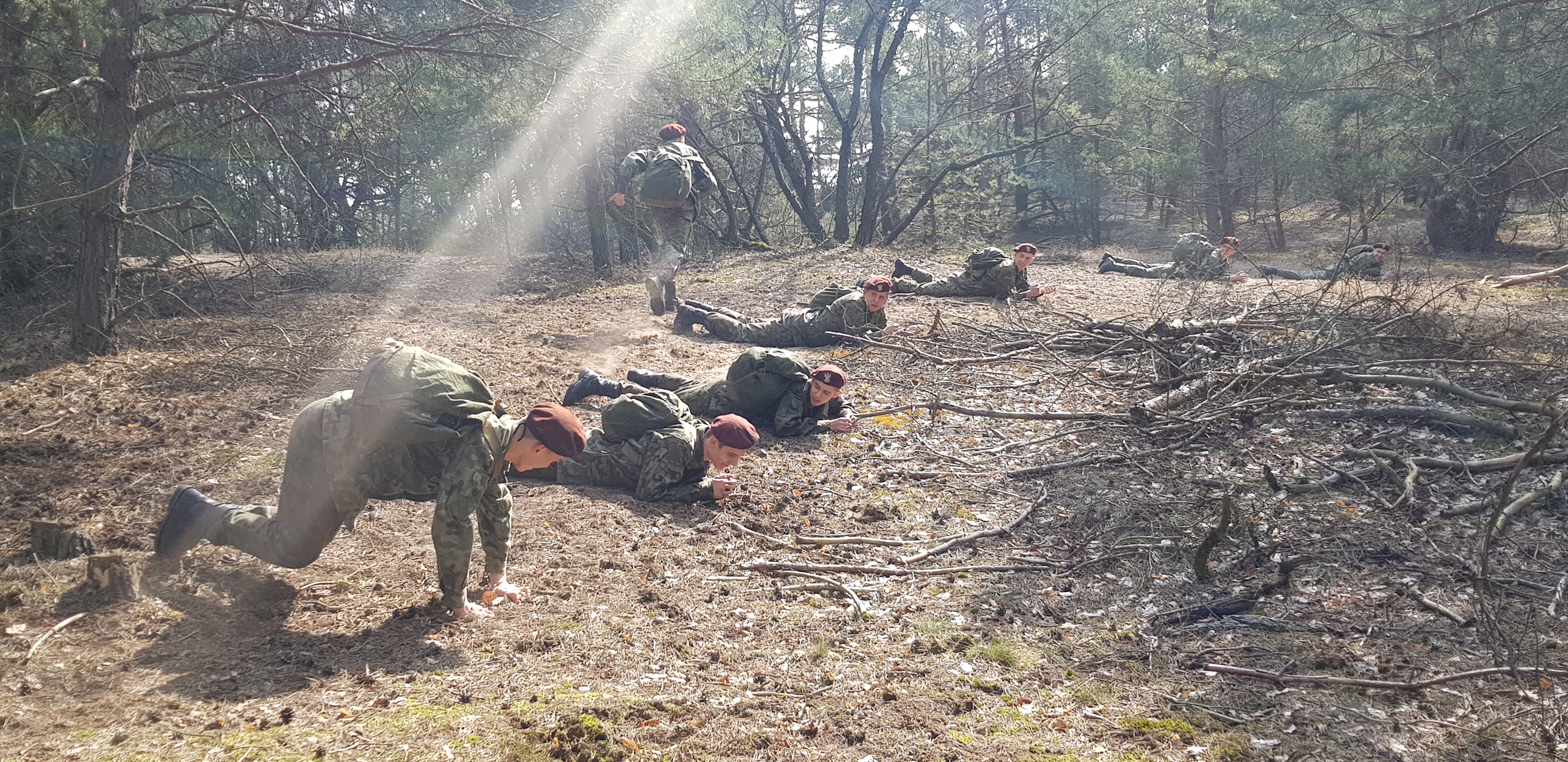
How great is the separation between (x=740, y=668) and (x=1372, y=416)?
15.2 ft

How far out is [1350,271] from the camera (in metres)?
8.01

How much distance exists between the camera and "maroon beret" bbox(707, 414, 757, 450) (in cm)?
523

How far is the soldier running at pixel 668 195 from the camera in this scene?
10.1m

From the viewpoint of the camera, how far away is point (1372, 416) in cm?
574


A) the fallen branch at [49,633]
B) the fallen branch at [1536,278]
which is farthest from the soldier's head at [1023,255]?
the fallen branch at [49,633]

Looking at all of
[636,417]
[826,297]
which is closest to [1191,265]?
[826,297]

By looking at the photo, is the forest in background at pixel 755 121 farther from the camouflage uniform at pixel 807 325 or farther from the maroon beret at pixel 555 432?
the maroon beret at pixel 555 432

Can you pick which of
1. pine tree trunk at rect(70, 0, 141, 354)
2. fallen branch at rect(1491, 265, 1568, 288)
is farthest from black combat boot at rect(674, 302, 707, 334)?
fallen branch at rect(1491, 265, 1568, 288)

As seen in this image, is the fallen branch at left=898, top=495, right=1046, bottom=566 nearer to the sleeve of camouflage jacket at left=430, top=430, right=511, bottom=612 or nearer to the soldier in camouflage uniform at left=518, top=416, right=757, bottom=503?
the soldier in camouflage uniform at left=518, top=416, right=757, bottom=503

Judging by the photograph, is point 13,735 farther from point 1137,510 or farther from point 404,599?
point 1137,510

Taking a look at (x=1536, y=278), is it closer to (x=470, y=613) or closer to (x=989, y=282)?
(x=470, y=613)

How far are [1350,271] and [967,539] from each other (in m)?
5.47

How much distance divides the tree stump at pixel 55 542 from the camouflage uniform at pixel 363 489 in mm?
633

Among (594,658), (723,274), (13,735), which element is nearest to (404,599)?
(594,658)
